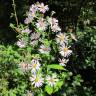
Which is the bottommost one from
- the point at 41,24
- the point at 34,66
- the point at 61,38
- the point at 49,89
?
the point at 49,89

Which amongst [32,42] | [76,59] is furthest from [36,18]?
[76,59]

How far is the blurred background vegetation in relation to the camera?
4.80 meters

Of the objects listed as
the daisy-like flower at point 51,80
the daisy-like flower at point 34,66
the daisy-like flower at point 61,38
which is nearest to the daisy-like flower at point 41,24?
the daisy-like flower at point 61,38

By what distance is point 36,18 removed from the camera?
4348mm

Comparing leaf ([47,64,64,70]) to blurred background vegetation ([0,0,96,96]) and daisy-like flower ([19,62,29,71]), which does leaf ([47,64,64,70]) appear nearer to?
daisy-like flower ([19,62,29,71])

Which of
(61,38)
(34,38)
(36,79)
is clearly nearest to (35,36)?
(34,38)

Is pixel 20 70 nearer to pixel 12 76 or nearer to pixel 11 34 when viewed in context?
pixel 12 76

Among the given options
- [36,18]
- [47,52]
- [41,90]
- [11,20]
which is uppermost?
[11,20]

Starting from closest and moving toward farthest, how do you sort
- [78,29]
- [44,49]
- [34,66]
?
[34,66] → [44,49] → [78,29]

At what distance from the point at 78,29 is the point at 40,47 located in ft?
3.59

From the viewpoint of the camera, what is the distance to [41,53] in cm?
421

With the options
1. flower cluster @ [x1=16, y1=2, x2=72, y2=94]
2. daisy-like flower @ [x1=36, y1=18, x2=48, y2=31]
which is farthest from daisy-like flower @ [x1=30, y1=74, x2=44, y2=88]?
daisy-like flower @ [x1=36, y1=18, x2=48, y2=31]

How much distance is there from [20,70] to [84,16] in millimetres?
1728

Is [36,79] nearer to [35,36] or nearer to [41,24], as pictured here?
[35,36]
